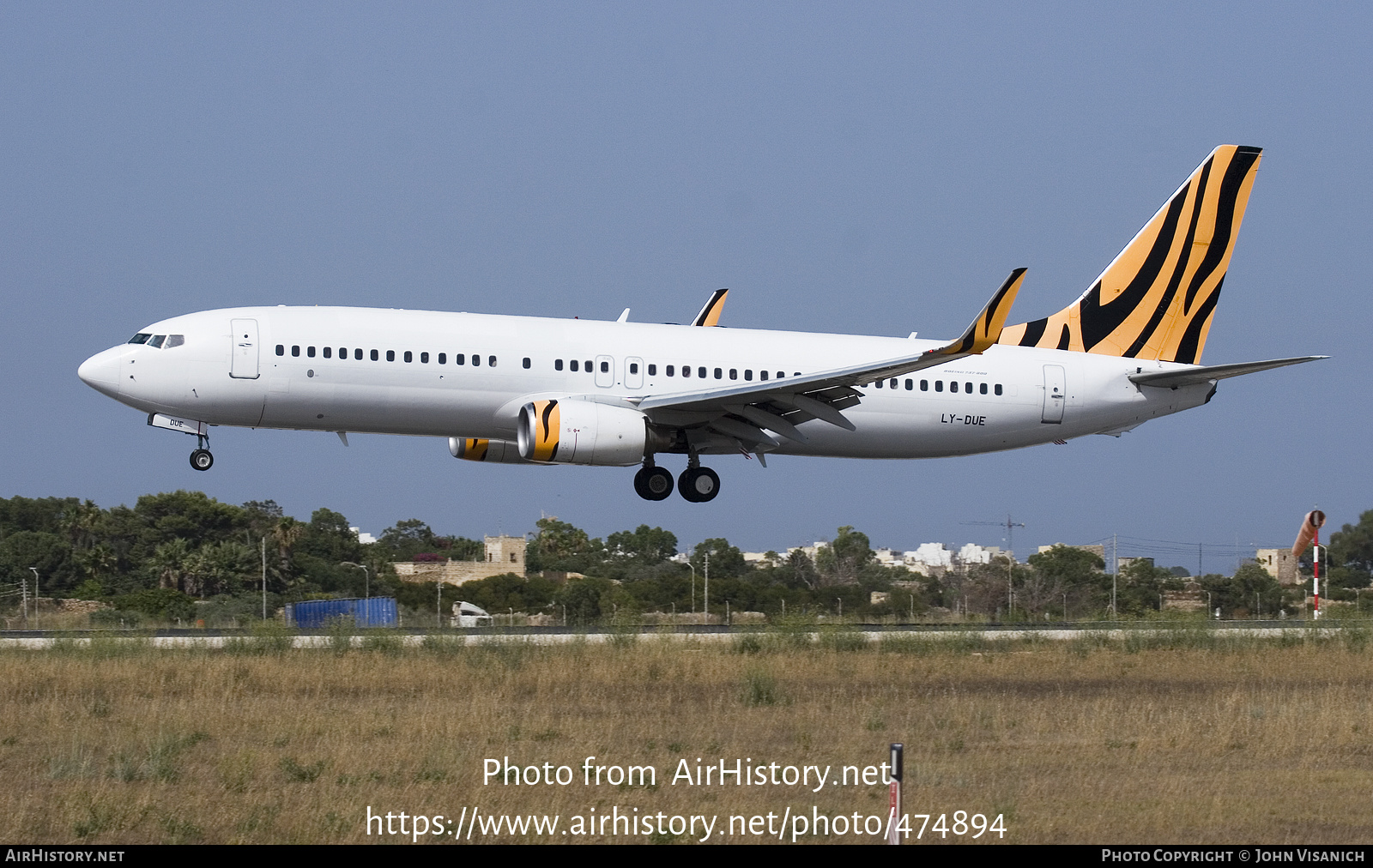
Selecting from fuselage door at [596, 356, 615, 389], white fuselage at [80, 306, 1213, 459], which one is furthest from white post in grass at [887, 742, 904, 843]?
fuselage door at [596, 356, 615, 389]

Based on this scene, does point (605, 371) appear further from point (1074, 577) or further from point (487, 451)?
point (1074, 577)

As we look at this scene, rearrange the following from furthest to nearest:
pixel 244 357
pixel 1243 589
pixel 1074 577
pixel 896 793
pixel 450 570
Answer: pixel 450 570, pixel 1074 577, pixel 1243 589, pixel 244 357, pixel 896 793

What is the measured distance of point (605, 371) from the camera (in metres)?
33.2

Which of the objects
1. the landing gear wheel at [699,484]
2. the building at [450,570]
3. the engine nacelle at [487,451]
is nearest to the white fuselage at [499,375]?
the landing gear wheel at [699,484]

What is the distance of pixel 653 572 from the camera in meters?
63.5

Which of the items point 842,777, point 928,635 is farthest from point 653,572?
point 842,777

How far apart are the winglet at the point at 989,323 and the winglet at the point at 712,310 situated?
37.4 ft

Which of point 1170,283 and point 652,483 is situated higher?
point 1170,283

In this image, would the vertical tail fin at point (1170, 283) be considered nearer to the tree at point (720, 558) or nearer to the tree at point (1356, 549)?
the tree at point (720, 558)

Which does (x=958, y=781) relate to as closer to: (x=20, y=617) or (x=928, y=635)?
(x=928, y=635)

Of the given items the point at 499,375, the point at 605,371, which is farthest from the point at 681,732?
the point at 605,371

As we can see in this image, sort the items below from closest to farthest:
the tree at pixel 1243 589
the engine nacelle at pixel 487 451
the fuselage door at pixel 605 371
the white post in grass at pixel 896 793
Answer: the white post in grass at pixel 896 793, the fuselage door at pixel 605 371, the engine nacelle at pixel 487 451, the tree at pixel 1243 589

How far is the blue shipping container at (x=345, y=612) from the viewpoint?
3312 cm

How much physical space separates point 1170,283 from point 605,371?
52.2ft
